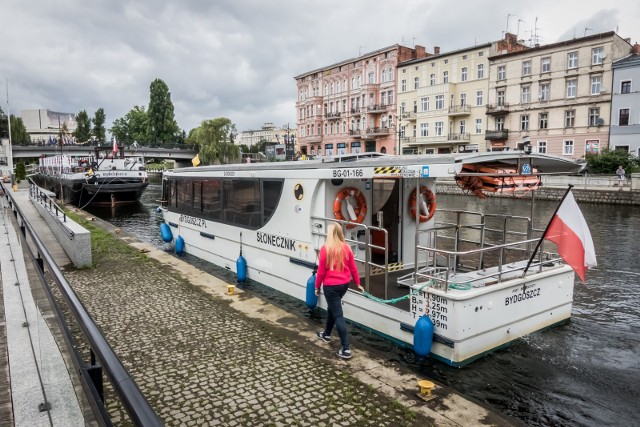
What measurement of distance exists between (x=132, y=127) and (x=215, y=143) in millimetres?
37581

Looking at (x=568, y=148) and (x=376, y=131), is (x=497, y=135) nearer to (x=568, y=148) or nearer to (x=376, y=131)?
(x=568, y=148)

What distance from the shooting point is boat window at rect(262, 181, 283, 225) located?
34.3ft

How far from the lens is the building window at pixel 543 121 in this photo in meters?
46.4

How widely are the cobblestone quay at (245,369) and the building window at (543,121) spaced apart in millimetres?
45244

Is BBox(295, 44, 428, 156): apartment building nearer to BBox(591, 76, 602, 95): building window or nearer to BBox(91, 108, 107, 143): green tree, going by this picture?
BBox(591, 76, 602, 95): building window

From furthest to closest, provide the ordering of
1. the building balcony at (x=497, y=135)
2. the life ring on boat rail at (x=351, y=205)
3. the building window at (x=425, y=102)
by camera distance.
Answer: the building window at (x=425, y=102), the building balcony at (x=497, y=135), the life ring on boat rail at (x=351, y=205)

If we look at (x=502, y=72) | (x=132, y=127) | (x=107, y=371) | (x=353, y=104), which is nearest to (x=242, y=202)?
(x=107, y=371)

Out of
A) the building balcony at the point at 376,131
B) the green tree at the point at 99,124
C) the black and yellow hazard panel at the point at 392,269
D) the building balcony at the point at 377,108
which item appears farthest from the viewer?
the green tree at the point at 99,124

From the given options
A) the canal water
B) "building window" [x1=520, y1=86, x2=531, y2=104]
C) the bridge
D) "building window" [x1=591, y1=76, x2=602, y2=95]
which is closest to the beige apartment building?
"building window" [x1=520, y1=86, x2=531, y2=104]

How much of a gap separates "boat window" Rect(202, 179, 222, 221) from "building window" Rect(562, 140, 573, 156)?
4161cm

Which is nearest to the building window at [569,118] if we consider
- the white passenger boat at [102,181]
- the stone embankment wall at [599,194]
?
the stone embankment wall at [599,194]

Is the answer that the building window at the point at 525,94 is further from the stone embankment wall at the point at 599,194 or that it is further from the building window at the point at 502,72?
the stone embankment wall at the point at 599,194

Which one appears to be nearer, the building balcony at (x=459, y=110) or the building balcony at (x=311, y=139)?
the building balcony at (x=459, y=110)

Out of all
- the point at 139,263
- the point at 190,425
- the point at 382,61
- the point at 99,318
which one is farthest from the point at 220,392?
the point at 382,61
